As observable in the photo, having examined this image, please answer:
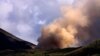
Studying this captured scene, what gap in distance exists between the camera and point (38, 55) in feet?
555

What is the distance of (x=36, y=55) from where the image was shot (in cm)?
16775

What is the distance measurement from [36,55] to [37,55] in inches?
50.0

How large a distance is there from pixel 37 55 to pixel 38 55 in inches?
26.5

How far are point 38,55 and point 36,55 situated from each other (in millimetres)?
1832

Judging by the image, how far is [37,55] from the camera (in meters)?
169
